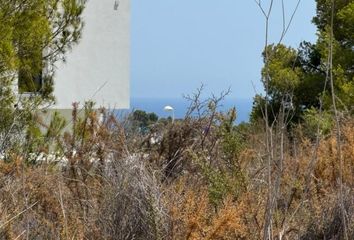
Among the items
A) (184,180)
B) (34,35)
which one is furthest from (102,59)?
(184,180)

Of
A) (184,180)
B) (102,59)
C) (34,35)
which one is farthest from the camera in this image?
(102,59)

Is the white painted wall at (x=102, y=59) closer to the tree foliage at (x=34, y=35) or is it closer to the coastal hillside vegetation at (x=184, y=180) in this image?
the tree foliage at (x=34, y=35)

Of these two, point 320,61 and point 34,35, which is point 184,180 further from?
point 320,61

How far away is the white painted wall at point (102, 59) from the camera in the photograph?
80.0 feet

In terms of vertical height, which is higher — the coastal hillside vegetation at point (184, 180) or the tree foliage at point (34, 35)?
the tree foliage at point (34, 35)

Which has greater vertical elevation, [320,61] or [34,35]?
[320,61]

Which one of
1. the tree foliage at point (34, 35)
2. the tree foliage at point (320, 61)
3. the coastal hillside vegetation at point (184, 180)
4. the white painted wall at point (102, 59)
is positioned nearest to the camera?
the coastal hillside vegetation at point (184, 180)

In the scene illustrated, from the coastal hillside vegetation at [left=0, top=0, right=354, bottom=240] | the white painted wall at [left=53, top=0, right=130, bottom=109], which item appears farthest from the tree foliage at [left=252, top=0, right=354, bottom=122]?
the coastal hillside vegetation at [left=0, top=0, right=354, bottom=240]

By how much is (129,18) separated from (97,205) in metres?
21.3

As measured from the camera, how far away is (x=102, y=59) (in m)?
25.4

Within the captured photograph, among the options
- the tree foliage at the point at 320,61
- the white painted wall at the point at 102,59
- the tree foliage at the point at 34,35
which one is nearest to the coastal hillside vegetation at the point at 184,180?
the tree foliage at the point at 34,35

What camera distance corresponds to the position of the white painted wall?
2438 cm

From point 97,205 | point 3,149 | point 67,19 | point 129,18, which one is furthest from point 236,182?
point 129,18

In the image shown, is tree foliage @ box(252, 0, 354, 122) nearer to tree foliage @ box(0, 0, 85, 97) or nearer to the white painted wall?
the white painted wall
